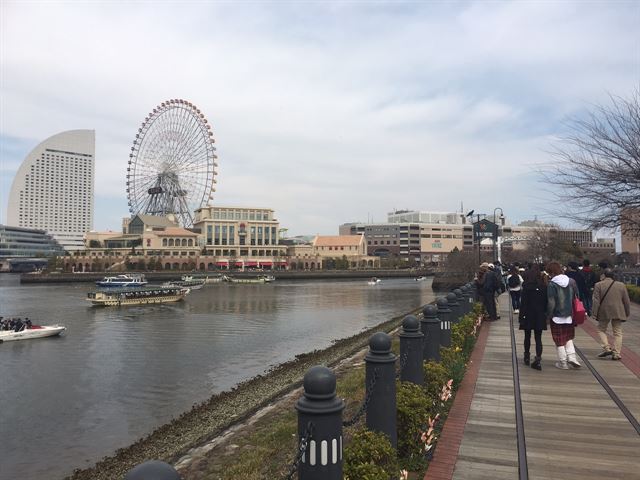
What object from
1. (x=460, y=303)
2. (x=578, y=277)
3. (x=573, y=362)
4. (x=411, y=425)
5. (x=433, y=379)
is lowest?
(x=573, y=362)

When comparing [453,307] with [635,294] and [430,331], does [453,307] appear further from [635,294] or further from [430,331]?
[635,294]

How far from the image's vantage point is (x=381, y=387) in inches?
185

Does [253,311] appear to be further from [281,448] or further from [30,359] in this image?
[281,448]

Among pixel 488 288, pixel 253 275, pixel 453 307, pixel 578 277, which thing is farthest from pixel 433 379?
pixel 253 275

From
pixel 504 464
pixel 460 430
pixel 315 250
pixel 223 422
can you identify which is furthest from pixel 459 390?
pixel 315 250

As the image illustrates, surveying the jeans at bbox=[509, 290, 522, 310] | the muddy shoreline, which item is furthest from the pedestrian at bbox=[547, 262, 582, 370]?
the jeans at bbox=[509, 290, 522, 310]

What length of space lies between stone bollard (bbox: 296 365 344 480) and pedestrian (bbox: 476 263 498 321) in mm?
12654

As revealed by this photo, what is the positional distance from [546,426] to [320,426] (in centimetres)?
403

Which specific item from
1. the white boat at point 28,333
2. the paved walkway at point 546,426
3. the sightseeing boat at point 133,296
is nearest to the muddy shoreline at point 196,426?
the paved walkway at point 546,426

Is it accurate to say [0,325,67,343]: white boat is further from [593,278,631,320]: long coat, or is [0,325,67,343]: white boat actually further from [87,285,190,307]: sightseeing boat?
[593,278,631,320]: long coat

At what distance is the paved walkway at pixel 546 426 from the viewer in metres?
4.80

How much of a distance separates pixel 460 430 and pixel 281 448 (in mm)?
3379

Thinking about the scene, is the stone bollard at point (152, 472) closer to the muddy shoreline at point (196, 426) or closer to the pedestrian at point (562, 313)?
the muddy shoreline at point (196, 426)

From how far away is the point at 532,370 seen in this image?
29.3 ft
